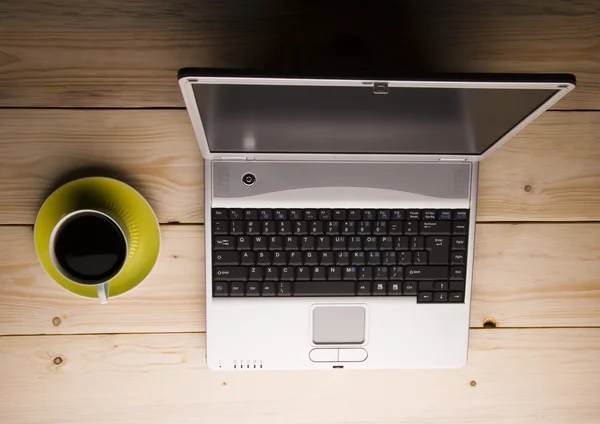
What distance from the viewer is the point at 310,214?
738 millimetres

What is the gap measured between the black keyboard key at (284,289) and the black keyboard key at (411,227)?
168mm

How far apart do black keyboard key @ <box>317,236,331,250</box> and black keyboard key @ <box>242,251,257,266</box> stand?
0.09 metres

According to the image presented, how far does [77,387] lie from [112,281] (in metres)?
0.17

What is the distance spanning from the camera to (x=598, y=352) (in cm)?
82

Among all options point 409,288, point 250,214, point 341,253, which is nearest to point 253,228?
point 250,214

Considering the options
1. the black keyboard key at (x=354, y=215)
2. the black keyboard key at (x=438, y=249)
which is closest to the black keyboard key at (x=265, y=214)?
the black keyboard key at (x=354, y=215)

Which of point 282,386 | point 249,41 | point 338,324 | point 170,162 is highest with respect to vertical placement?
point 249,41

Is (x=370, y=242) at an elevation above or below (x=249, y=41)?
below

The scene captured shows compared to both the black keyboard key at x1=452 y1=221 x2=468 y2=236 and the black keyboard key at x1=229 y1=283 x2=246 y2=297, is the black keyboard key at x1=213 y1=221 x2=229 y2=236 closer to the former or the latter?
the black keyboard key at x1=229 y1=283 x2=246 y2=297

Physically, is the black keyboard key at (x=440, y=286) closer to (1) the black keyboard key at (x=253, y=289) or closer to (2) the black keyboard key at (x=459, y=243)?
(2) the black keyboard key at (x=459, y=243)

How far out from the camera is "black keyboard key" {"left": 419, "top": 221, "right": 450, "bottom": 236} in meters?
0.74

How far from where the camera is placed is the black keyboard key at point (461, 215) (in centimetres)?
75

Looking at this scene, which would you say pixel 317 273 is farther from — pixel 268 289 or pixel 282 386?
pixel 282 386

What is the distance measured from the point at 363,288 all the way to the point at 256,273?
5.6 inches
